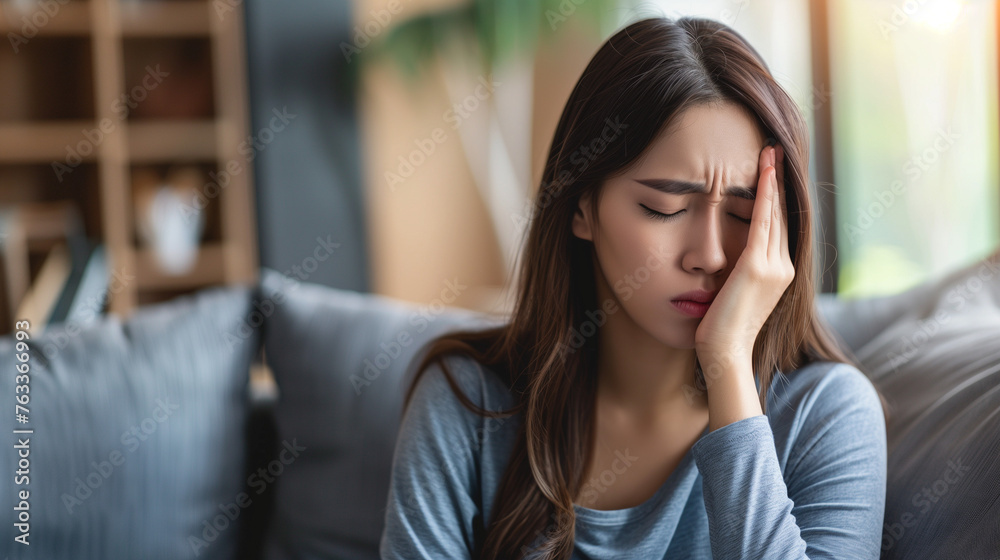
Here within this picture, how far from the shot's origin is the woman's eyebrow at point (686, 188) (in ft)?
3.14

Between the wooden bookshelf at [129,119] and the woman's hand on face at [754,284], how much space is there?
2633mm

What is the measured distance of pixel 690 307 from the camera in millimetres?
1012

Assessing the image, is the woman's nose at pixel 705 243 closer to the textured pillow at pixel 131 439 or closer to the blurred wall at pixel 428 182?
the textured pillow at pixel 131 439

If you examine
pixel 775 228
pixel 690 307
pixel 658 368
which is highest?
pixel 775 228

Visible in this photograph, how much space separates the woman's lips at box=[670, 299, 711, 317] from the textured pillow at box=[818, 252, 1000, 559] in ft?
1.10

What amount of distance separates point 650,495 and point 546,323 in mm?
280

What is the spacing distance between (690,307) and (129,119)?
296 centimetres

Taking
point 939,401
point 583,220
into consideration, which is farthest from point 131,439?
point 939,401

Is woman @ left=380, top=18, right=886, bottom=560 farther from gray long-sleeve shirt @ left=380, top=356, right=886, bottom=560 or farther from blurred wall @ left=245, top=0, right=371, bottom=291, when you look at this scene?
blurred wall @ left=245, top=0, right=371, bottom=291

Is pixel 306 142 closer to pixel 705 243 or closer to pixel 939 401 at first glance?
pixel 705 243

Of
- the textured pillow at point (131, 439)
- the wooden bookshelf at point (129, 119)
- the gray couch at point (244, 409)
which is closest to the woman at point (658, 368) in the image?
the gray couch at point (244, 409)

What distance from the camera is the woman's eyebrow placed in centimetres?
96

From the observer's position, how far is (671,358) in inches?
44.6

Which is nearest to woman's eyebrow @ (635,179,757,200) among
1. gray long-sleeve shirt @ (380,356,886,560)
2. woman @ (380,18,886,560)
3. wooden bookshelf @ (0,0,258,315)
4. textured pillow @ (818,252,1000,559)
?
woman @ (380,18,886,560)
